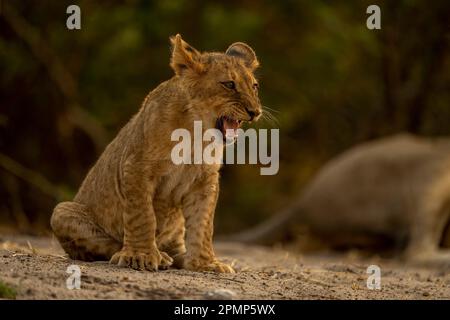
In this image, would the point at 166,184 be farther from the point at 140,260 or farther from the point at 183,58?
the point at 183,58

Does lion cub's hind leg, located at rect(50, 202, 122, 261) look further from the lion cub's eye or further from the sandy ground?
the lion cub's eye

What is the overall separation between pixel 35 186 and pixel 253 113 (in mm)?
7105

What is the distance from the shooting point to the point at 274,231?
35.0ft

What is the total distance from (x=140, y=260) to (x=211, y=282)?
0.53 metres

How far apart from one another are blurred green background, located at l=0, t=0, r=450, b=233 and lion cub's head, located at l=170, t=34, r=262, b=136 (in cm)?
591

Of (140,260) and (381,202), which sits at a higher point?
(381,202)

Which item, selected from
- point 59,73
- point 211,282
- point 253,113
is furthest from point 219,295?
point 59,73

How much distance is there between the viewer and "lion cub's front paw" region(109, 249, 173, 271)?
5.27 m

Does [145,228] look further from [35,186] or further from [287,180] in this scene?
[287,180]

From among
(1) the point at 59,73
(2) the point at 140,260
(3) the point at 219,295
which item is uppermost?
(1) the point at 59,73

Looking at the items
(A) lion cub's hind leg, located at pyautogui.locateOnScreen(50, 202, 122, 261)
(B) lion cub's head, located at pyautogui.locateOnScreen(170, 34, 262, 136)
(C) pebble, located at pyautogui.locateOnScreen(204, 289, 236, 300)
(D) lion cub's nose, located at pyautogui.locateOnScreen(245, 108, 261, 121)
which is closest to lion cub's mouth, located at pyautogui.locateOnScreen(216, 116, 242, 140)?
(B) lion cub's head, located at pyautogui.locateOnScreen(170, 34, 262, 136)

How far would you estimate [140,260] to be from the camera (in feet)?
17.3
